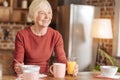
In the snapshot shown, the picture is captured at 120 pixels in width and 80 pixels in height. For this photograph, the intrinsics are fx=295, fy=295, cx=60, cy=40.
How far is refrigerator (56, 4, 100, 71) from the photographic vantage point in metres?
4.37

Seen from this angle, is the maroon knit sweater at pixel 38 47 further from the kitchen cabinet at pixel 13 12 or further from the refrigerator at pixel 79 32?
the kitchen cabinet at pixel 13 12

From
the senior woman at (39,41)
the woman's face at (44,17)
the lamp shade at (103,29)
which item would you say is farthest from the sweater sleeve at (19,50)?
the lamp shade at (103,29)

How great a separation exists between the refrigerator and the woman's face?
1.97 metres

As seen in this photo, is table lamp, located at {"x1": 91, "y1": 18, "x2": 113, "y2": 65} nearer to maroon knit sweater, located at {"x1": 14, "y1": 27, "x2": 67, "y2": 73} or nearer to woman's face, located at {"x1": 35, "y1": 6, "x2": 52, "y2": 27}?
maroon knit sweater, located at {"x1": 14, "y1": 27, "x2": 67, "y2": 73}

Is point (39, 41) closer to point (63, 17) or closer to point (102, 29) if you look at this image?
point (102, 29)

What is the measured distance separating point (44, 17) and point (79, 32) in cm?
210

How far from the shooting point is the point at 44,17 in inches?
93.4

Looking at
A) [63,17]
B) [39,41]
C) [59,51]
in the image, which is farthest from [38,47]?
[63,17]

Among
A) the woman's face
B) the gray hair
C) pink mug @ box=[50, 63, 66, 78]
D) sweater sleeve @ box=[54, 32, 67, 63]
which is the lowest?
pink mug @ box=[50, 63, 66, 78]

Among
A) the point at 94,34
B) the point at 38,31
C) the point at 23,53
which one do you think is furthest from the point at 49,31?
the point at 94,34

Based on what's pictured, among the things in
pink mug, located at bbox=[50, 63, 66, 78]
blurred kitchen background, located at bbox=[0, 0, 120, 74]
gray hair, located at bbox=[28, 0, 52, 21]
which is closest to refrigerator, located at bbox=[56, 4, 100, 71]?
blurred kitchen background, located at bbox=[0, 0, 120, 74]

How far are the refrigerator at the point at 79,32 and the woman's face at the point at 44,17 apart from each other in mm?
1973

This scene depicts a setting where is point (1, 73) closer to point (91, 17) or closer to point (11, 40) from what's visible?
point (91, 17)

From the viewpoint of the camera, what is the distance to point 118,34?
14.3 ft
